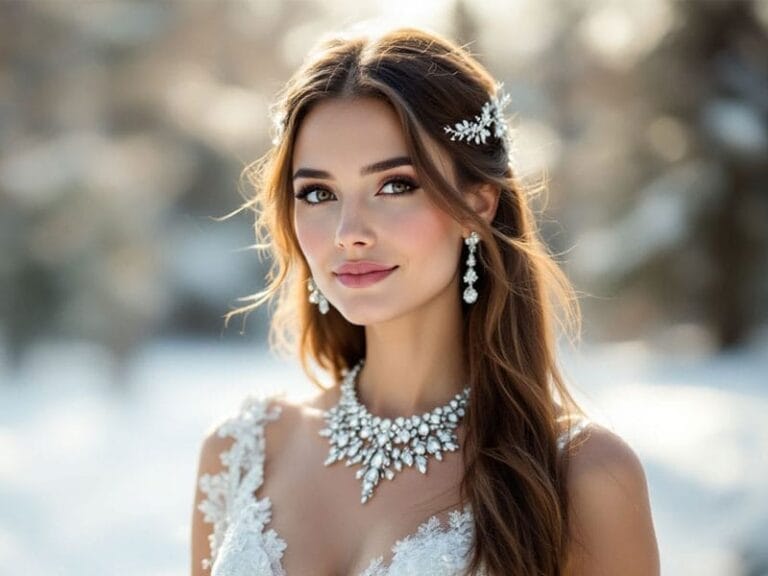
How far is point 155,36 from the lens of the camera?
275 inches

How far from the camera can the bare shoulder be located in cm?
186

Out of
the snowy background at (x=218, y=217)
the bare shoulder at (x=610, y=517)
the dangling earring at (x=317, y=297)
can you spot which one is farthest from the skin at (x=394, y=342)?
the snowy background at (x=218, y=217)

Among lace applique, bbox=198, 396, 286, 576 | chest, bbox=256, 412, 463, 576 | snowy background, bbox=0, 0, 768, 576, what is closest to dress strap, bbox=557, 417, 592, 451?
chest, bbox=256, 412, 463, 576

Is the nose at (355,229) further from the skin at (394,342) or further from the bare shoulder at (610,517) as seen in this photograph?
the bare shoulder at (610,517)

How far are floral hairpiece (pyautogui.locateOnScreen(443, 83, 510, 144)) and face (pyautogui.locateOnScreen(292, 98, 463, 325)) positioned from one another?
0.14 meters

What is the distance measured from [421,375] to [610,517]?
0.53m

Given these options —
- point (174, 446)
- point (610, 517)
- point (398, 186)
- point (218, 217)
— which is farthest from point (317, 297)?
point (174, 446)

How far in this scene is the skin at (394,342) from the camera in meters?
1.88

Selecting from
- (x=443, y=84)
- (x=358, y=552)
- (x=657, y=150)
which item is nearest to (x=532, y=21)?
(x=657, y=150)

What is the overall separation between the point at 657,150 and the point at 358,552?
5.13 m

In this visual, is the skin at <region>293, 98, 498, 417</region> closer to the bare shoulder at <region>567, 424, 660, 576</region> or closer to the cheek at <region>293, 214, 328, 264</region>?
the cheek at <region>293, 214, 328, 264</region>

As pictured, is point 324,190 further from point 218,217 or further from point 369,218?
point 218,217

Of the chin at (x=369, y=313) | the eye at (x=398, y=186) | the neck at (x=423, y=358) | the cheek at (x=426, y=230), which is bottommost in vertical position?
the neck at (x=423, y=358)

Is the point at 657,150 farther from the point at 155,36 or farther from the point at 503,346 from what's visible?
the point at 503,346
